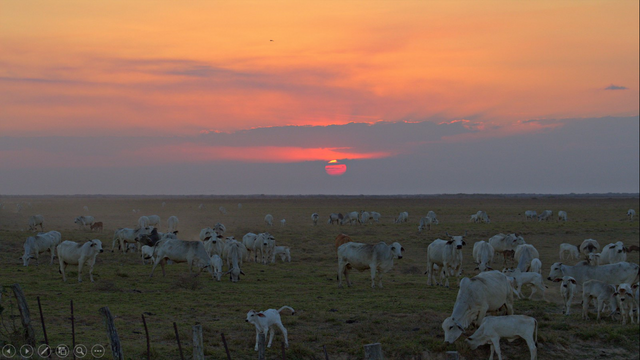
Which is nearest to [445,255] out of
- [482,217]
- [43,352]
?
[43,352]

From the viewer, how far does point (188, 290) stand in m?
19.3

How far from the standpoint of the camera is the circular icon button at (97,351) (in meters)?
10.8

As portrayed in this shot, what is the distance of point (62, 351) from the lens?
10891 millimetres

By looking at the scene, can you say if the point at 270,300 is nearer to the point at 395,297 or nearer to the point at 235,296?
the point at 235,296

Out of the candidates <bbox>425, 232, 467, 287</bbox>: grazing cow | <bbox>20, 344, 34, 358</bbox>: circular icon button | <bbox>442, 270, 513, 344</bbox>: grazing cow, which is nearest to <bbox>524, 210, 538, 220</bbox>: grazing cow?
<bbox>425, 232, 467, 287</bbox>: grazing cow

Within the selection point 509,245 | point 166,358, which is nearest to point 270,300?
point 166,358

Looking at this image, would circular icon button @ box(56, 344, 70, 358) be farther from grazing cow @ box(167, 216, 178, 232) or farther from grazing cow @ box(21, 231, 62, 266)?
grazing cow @ box(167, 216, 178, 232)

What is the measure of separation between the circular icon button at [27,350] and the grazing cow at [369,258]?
12.8 meters

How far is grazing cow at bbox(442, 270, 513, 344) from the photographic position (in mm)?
12727

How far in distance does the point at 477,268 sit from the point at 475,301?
34.0 feet

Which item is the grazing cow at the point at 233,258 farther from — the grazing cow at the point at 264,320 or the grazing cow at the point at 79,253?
the grazing cow at the point at 264,320

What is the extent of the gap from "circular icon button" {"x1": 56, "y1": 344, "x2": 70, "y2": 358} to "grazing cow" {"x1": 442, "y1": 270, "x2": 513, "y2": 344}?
8412 mm

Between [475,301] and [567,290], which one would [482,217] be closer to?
[567,290]

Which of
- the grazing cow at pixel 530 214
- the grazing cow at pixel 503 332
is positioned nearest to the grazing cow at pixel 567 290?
the grazing cow at pixel 503 332
